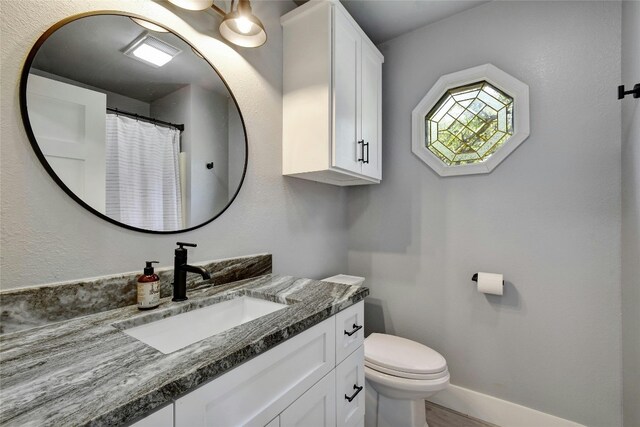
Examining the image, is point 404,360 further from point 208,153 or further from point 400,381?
point 208,153

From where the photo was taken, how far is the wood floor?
5.49 ft

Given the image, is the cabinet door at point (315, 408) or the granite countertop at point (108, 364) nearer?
the granite countertop at point (108, 364)

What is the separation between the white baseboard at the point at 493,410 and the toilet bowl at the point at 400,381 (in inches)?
13.4

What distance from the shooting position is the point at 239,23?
4.01 ft

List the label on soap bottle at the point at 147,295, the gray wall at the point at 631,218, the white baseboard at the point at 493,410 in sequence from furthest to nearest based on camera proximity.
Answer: the white baseboard at the point at 493,410, the gray wall at the point at 631,218, the label on soap bottle at the point at 147,295

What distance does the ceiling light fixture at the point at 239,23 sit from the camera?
1.09 m

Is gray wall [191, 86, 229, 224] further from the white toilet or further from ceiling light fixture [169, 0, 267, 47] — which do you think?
the white toilet

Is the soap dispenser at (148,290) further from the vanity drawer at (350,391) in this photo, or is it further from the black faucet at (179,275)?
the vanity drawer at (350,391)

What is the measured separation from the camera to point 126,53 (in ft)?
3.30

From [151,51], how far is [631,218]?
219 centimetres

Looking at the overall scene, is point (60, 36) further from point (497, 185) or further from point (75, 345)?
point (497, 185)

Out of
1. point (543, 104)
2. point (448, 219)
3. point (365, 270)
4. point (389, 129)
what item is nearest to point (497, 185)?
point (448, 219)

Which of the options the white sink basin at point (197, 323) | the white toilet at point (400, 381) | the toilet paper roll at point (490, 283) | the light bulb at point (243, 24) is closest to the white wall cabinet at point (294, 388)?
the white sink basin at point (197, 323)

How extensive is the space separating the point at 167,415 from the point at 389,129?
6.82 ft
